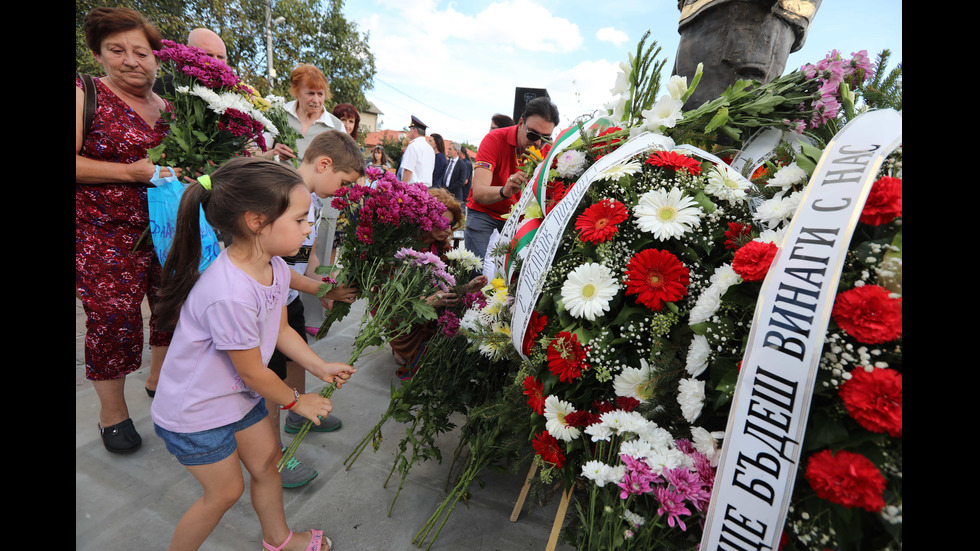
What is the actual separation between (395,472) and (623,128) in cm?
199

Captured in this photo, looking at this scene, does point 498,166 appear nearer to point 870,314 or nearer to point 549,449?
point 549,449

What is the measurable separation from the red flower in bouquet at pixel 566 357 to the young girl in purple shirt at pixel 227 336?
834 millimetres

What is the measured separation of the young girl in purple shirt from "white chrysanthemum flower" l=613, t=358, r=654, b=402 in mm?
1007

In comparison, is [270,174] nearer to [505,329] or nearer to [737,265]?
[505,329]

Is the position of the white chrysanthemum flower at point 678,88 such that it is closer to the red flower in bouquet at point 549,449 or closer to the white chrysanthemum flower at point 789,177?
the white chrysanthemum flower at point 789,177

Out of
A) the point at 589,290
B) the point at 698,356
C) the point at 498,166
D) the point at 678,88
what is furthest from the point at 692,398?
the point at 498,166

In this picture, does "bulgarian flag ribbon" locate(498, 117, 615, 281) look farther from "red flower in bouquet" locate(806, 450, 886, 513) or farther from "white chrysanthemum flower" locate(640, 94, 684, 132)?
"red flower in bouquet" locate(806, 450, 886, 513)

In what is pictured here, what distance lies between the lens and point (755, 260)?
1.00 m

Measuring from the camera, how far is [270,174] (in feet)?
5.03

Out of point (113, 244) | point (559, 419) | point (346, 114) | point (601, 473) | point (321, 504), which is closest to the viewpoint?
point (601, 473)

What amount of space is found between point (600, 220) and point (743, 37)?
1.25 metres

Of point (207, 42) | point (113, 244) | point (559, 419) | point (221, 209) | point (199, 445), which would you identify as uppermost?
point (207, 42)

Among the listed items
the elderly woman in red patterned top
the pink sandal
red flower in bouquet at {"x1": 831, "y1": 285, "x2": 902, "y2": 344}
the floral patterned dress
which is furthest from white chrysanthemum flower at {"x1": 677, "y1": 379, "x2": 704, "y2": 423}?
the floral patterned dress

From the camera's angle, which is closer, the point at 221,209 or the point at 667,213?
the point at 667,213
